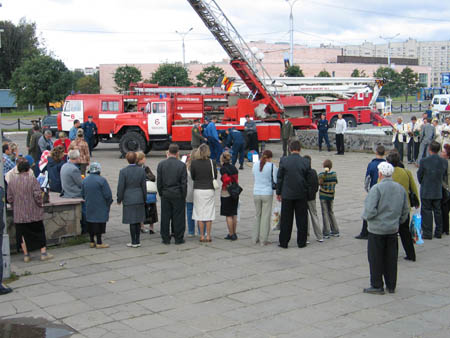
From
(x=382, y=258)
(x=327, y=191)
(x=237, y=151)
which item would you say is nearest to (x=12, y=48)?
(x=237, y=151)

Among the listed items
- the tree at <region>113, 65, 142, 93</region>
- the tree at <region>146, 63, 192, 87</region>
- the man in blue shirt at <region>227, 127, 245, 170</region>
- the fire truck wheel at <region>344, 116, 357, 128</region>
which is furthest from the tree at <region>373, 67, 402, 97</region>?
the man in blue shirt at <region>227, 127, 245, 170</region>

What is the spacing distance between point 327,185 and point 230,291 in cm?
332

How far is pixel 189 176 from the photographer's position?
9977 mm

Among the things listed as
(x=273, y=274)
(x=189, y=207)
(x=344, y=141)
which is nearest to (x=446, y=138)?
(x=344, y=141)

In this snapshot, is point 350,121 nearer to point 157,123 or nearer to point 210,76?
point 157,123

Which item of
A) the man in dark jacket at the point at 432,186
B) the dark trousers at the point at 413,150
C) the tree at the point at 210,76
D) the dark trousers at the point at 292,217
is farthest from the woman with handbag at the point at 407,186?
the tree at the point at 210,76

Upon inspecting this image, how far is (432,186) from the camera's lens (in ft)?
31.9

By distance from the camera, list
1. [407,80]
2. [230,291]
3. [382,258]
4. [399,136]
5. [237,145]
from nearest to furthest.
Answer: [382,258] → [230,291] → [237,145] → [399,136] → [407,80]

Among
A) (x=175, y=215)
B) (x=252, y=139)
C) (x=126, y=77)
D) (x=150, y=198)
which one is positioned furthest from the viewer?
(x=126, y=77)

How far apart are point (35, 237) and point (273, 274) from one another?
373 centimetres

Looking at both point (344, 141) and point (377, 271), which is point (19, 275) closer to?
point (377, 271)

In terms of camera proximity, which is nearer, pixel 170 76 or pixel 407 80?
pixel 170 76

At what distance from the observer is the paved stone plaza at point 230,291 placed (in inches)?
235

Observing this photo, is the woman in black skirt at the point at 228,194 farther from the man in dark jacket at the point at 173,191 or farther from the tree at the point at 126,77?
the tree at the point at 126,77
